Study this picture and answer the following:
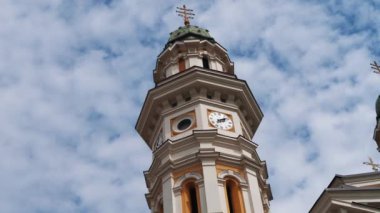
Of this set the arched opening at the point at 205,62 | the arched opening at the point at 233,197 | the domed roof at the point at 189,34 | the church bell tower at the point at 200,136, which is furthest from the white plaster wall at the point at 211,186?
the domed roof at the point at 189,34

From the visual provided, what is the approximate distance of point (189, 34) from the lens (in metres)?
30.5

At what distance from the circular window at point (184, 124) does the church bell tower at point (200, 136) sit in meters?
0.04

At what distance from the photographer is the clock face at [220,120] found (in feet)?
84.8

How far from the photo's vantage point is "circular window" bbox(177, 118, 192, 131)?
25891 mm

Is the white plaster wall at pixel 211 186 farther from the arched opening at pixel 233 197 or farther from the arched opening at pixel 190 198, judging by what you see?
the arched opening at pixel 233 197

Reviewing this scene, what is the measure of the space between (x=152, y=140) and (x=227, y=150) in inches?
170

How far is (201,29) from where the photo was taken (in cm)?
3155

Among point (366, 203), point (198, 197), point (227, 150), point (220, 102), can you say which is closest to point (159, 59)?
point (220, 102)

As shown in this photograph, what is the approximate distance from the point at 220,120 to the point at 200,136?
165cm

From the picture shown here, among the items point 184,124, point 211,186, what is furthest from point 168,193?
point 184,124

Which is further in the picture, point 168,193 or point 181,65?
point 181,65

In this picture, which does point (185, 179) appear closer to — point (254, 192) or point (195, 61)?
point (254, 192)

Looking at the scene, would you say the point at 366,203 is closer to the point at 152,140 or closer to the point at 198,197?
the point at 198,197

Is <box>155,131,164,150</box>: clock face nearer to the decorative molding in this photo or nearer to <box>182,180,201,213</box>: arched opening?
the decorative molding
